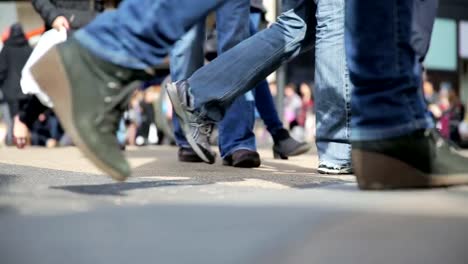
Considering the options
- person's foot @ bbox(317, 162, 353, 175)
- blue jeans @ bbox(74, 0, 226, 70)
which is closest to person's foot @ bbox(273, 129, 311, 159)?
person's foot @ bbox(317, 162, 353, 175)

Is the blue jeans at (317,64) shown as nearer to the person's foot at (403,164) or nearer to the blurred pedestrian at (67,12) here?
the person's foot at (403,164)

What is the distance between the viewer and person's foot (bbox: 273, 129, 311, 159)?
15.2 ft

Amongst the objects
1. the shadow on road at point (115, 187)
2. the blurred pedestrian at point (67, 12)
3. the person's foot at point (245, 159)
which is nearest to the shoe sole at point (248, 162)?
the person's foot at point (245, 159)

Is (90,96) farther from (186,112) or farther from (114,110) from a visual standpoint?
(186,112)

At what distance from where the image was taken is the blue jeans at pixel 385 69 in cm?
215

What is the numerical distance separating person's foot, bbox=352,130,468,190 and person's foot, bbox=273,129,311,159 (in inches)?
95.6

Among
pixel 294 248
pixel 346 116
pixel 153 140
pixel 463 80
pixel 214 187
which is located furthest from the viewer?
pixel 463 80

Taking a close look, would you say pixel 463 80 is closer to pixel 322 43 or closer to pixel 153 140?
pixel 153 140

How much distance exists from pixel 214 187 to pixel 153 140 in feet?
36.9

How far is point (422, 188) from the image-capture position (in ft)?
7.02

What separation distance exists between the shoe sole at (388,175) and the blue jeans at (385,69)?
0.06 m

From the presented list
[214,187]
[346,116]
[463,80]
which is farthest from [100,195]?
[463,80]

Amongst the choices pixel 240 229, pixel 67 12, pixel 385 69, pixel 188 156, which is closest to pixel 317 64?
pixel 188 156

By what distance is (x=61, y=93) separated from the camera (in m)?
2.15
